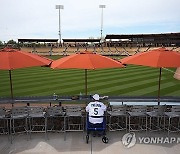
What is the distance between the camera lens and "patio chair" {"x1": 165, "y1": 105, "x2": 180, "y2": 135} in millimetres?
8688

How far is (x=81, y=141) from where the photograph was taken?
318 inches

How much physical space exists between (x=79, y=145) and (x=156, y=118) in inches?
134

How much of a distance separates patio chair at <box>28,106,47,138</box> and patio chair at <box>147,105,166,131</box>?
3937 millimetres

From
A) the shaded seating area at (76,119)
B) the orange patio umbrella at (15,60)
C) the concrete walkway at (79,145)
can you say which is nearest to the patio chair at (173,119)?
the shaded seating area at (76,119)

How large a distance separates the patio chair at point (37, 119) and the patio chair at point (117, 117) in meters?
2.46

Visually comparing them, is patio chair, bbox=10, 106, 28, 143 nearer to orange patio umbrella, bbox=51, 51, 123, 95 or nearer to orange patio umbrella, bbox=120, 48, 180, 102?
orange patio umbrella, bbox=51, 51, 123, 95

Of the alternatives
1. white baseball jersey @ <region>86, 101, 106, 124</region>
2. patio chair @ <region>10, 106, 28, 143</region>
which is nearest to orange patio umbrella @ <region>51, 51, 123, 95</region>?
white baseball jersey @ <region>86, 101, 106, 124</region>

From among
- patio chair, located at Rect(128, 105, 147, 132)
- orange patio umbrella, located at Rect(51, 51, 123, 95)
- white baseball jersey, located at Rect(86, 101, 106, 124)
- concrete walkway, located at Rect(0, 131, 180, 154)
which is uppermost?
orange patio umbrella, located at Rect(51, 51, 123, 95)

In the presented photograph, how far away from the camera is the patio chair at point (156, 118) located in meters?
8.78

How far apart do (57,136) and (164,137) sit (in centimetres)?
389

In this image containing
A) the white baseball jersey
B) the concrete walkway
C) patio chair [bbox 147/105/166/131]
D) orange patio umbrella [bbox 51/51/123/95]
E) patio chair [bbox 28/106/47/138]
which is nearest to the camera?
the concrete walkway

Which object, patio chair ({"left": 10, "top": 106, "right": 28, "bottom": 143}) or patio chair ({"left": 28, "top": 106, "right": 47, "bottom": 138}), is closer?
patio chair ({"left": 10, "top": 106, "right": 28, "bottom": 143})

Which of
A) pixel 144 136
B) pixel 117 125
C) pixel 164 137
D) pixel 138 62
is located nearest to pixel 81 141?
pixel 117 125

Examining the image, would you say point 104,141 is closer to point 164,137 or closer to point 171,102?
point 164,137
